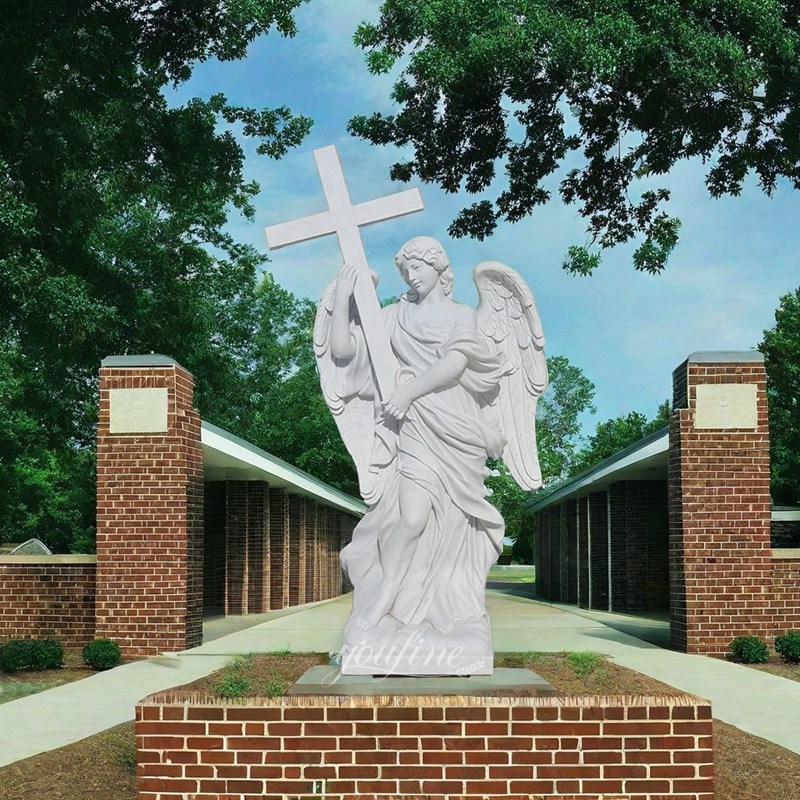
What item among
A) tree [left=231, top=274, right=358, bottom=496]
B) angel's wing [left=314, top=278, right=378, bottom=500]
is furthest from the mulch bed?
tree [left=231, top=274, right=358, bottom=496]

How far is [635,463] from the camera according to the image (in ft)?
51.9

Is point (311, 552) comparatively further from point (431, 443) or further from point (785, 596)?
point (431, 443)

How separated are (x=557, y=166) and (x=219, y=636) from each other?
9.54m

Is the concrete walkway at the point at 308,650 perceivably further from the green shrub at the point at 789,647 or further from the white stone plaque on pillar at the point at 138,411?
the white stone plaque on pillar at the point at 138,411

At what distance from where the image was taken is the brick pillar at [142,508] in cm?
1246

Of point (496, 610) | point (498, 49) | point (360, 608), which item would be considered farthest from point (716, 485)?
point (496, 610)

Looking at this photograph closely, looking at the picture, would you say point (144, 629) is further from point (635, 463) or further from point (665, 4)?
point (665, 4)

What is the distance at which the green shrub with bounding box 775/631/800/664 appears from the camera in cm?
1224

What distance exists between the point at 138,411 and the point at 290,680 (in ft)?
22.8

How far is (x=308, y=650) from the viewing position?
11703 mm

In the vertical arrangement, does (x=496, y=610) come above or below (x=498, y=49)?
below

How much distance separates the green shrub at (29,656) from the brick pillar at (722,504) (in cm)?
750

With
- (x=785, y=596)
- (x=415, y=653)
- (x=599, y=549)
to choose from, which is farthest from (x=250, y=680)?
(x=599, y=549)

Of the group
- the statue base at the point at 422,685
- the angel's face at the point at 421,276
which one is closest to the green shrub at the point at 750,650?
the statue base at the point at 422,685
